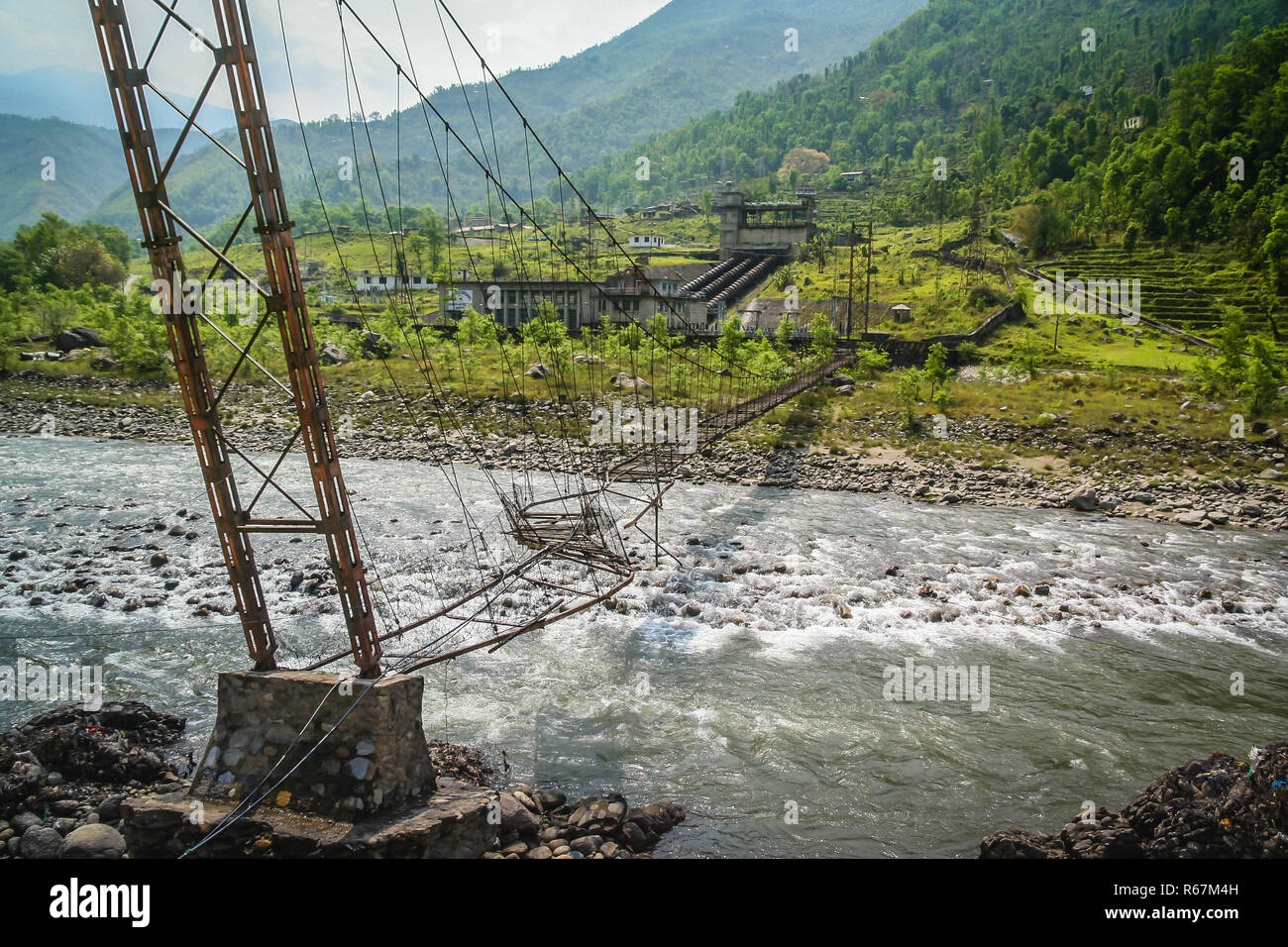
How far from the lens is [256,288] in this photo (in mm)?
5859

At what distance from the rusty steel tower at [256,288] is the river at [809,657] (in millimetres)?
3567

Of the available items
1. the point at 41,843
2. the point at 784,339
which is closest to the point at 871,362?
the point at 784,339

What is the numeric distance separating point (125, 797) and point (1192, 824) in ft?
34.1

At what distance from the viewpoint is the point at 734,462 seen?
25656 millimetres

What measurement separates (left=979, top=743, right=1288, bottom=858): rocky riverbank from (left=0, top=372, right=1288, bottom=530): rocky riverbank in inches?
535

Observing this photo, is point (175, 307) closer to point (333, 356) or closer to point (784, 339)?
point (784, 339)

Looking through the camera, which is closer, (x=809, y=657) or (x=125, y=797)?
(x=125, y=797)

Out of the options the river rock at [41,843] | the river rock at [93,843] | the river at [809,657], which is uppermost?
the river rock at [93,843]

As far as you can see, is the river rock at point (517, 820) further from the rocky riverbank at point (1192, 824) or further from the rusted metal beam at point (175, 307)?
the rocky riverbank at point (1192, 824)

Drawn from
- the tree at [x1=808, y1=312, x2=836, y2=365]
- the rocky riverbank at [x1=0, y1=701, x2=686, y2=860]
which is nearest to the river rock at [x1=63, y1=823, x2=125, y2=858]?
the rocky riverbank at [x1=0, y1=701, x2=686, y2=860]

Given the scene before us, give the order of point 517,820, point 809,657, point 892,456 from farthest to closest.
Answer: point 892,456
point 809,657
point 517,820

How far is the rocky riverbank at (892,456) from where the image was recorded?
70.1ft

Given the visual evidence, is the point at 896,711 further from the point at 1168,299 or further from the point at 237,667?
the point at 1168,299

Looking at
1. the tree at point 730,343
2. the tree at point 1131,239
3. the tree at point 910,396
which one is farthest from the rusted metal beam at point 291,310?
the tree at point 1131,239
